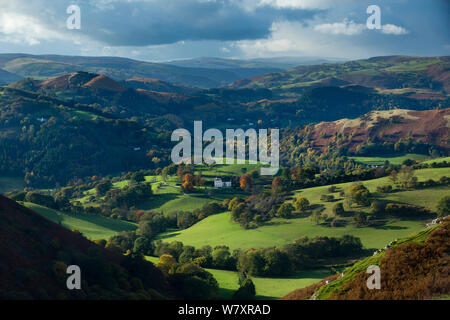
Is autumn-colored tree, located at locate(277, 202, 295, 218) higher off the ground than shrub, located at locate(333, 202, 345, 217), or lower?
lower

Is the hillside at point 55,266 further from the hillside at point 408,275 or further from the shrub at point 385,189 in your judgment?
the shrub at point 385,189

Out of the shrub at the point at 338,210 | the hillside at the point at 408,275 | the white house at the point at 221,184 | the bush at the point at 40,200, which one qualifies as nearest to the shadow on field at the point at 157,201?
the white house at the point at 221,184

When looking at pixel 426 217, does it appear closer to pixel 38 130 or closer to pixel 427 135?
pixel 427 135

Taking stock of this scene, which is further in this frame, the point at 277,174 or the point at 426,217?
the point at 277,174

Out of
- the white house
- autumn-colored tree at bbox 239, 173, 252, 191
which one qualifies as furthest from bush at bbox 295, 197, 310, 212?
the white house

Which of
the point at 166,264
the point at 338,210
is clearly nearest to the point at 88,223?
the point at 166,264

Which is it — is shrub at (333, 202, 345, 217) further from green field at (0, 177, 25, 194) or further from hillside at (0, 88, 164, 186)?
hillside at (0, 88, 164, 186)
